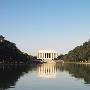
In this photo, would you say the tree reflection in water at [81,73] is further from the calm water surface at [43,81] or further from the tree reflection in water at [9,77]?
the tree reflection in water at [9,77]

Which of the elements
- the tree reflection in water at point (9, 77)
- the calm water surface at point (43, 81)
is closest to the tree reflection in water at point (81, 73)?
the calm water surface at point (43, 81)

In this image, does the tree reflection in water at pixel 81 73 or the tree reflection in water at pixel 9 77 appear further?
the tree reflection in water at pixel 81 73

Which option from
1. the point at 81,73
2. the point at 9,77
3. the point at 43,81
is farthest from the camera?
the point at 81,73

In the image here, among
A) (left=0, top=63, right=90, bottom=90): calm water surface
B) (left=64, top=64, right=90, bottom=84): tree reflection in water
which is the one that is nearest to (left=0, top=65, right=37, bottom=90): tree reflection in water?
(left=0, top=63, right=90, bottom=90): calm water surface

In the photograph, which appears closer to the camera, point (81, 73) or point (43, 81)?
point (43, 81)

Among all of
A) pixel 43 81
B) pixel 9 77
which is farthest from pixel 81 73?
pixel 43 81

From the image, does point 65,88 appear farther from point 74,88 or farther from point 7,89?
point 7,89

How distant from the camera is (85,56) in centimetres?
16625

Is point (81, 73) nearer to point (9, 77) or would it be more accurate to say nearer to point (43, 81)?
point (9, 77)

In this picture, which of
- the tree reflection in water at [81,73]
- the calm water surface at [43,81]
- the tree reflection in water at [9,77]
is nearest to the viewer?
the calm water surface at [43,81]

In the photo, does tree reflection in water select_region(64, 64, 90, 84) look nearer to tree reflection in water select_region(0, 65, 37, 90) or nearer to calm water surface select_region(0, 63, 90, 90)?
calm water surface select_region(0, 63, 90, 90)

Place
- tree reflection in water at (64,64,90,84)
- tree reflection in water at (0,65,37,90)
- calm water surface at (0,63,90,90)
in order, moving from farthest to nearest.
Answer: tree reflection in water at (64,64,90,84) → tree reflection in water at (0,65,37,90) → calm water surface at (0,63,90,90)

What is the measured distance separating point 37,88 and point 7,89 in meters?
2.97

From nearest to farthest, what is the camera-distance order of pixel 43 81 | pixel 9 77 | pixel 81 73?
pixel 43 81, pixel 9 77, pixel 81 73
